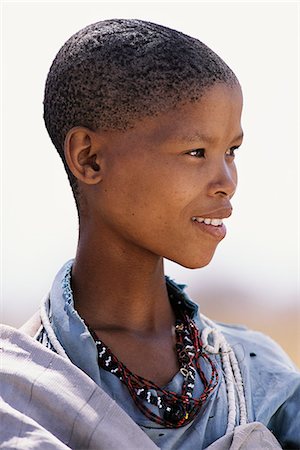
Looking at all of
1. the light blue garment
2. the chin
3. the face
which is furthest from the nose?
the light blue garment

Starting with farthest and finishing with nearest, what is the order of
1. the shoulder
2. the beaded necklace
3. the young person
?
the shoulder
the beaded necklace
the young person

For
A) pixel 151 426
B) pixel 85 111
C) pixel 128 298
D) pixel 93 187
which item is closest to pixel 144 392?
pixel 151 426

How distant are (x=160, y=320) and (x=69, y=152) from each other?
466 mm

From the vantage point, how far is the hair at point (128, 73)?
7.38 feet

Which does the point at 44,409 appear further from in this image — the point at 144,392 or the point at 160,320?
the point at 160,320

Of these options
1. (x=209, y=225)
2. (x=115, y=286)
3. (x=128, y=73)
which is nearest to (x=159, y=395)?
(x=115, y=286)

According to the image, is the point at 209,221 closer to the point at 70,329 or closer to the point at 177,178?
the point at 177,178

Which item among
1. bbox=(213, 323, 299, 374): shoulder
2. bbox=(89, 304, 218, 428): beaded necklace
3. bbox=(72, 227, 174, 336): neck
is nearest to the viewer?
bbox=(89, 304, 218, 428): beaded necklace

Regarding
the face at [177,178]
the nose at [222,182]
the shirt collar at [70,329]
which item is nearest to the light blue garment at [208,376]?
the shirt collar at [70,329]

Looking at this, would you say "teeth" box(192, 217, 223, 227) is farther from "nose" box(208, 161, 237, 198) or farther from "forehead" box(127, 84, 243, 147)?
"forehead" box(127, 84, 243, 147)

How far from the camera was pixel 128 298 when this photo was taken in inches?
94.7

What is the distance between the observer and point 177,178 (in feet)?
7.32

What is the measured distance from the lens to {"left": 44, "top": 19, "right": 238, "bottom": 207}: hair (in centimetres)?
225

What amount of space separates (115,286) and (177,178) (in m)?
0.33
